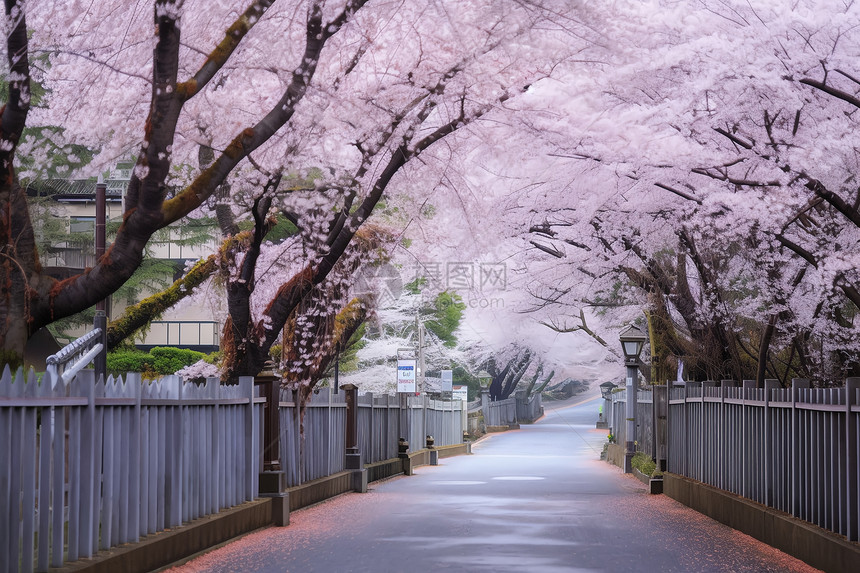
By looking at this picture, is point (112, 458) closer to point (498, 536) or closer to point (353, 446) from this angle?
point (498, 536)

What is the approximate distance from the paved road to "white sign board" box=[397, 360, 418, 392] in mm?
11145

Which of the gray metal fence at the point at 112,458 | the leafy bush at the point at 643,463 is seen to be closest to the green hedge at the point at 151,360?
the leafy bush at the point at 643,463

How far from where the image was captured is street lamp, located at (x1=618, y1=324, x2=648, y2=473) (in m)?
28.2

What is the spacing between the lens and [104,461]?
896cm

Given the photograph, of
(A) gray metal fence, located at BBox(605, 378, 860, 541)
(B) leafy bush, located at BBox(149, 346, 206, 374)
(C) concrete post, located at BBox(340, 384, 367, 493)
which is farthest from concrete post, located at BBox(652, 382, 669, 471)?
(B) leafy bush, located at BBox(149, 346, 206, 374)

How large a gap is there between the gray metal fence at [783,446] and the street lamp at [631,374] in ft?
28.5

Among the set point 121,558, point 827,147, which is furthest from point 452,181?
point 121,558

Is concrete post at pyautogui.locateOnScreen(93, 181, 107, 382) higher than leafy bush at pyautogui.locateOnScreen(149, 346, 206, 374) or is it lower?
higher

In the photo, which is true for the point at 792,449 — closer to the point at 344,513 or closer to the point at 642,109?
the point at 642,109

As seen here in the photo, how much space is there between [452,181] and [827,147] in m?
7.28

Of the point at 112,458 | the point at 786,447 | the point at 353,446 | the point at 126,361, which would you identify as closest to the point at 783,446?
the point at 786,447

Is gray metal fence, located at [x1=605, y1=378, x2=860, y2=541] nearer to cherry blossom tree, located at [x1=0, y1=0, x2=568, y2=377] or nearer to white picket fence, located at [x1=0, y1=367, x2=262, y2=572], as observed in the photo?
cherry blossom tree, located at [x1=0, y1=0, x2=568, y2=377]

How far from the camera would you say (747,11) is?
1484 cm

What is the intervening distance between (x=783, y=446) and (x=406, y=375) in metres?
23.3
